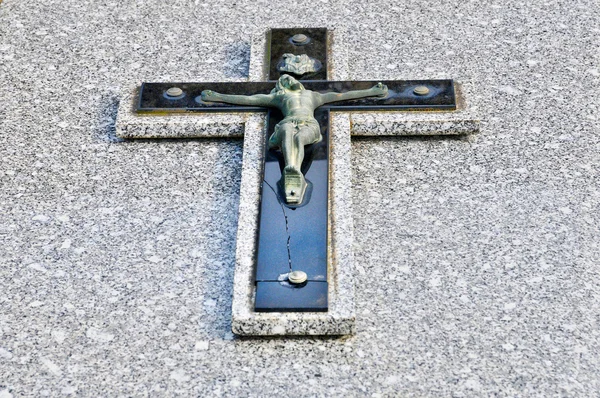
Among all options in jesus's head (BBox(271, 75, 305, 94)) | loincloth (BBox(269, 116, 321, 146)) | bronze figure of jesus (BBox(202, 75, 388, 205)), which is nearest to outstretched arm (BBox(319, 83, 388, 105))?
bronze figure of jesus (BBox(202, 75, 388, 205))

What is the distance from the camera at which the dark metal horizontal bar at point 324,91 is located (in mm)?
5277

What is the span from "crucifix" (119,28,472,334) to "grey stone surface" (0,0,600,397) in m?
0.18

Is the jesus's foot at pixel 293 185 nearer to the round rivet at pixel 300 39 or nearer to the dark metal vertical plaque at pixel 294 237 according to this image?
the dark metal vertical plaque at pixel 294 237

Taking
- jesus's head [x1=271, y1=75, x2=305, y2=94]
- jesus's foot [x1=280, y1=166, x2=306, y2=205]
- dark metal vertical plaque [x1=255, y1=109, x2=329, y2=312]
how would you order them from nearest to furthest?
dark metal vertical plaque [x1=255, y1=109, x2=329, y2=312] < jesus's foot [x1=280, y1=166, x2=306, y2=205] < jesus's head [x1=271, y1=75, x2=305, y2=94]

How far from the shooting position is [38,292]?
4.47m

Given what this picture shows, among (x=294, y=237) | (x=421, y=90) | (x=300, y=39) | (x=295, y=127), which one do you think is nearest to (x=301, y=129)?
(x=295, y=127)

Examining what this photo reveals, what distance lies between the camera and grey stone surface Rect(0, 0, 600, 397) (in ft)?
13.5

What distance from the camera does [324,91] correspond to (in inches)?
211

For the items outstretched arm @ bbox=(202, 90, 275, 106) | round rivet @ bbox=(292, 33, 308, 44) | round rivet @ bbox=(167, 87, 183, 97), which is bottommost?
outstretched arm @ bbox=(202, 90, 275, 106)

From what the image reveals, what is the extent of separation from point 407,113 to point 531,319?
1352mm

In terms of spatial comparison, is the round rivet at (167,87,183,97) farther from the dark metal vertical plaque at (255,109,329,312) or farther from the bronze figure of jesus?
the dark metal vertical plaque at (255,109,329,312)

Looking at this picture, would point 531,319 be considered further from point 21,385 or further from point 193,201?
point 21,385

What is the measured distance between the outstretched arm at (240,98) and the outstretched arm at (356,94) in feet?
0.84

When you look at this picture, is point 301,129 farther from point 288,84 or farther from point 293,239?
point 293,239
